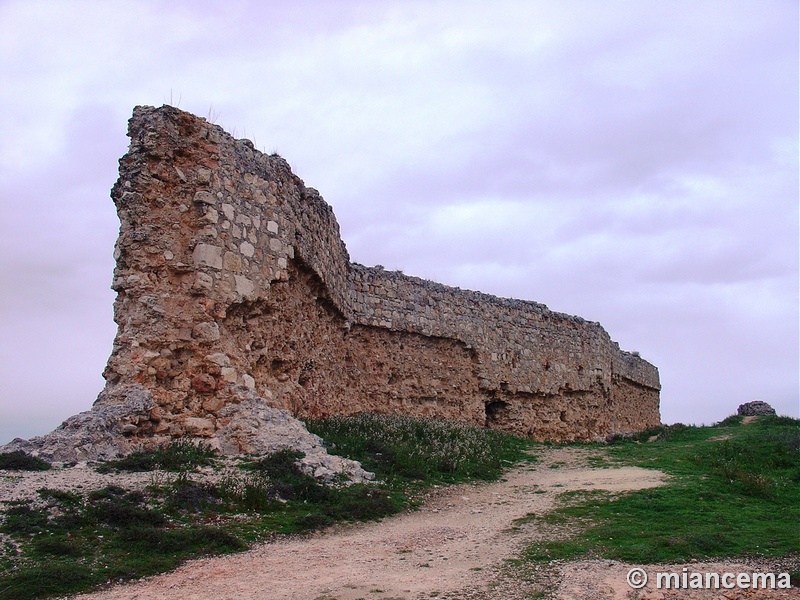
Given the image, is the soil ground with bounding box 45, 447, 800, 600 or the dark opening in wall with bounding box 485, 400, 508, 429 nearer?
the soil ground with bounding box 45, 447, 800, 600

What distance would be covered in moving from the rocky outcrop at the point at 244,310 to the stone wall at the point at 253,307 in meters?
0.02

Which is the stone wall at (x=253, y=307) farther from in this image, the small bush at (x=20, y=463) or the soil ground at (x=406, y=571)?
the soil ground at (x=406, y=571)

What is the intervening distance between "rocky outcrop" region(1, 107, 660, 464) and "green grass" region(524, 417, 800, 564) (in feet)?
11.5

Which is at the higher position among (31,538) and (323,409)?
(323,409)

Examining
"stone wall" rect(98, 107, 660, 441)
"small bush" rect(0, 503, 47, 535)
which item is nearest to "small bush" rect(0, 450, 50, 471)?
"small bush" rect(0, 503, 47, 535)

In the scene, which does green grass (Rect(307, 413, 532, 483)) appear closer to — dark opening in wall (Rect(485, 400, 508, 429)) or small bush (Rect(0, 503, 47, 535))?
small bush (Rect(0, 503, 47, 535))

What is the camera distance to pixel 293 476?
6914mm

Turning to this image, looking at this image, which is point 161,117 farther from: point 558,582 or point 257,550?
point 558,582

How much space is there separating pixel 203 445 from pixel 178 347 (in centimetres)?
122

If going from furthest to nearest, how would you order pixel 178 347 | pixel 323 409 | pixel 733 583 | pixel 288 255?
pixel 323 409 < pixel 288 255 < pixel 178 347 < pixel 733 583

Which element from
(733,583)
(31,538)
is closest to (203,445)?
(31,538)

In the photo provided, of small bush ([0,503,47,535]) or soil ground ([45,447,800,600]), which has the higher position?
small bush ([0,503,47,535])

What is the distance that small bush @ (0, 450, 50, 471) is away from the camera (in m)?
6.03

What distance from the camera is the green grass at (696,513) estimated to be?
536cm
